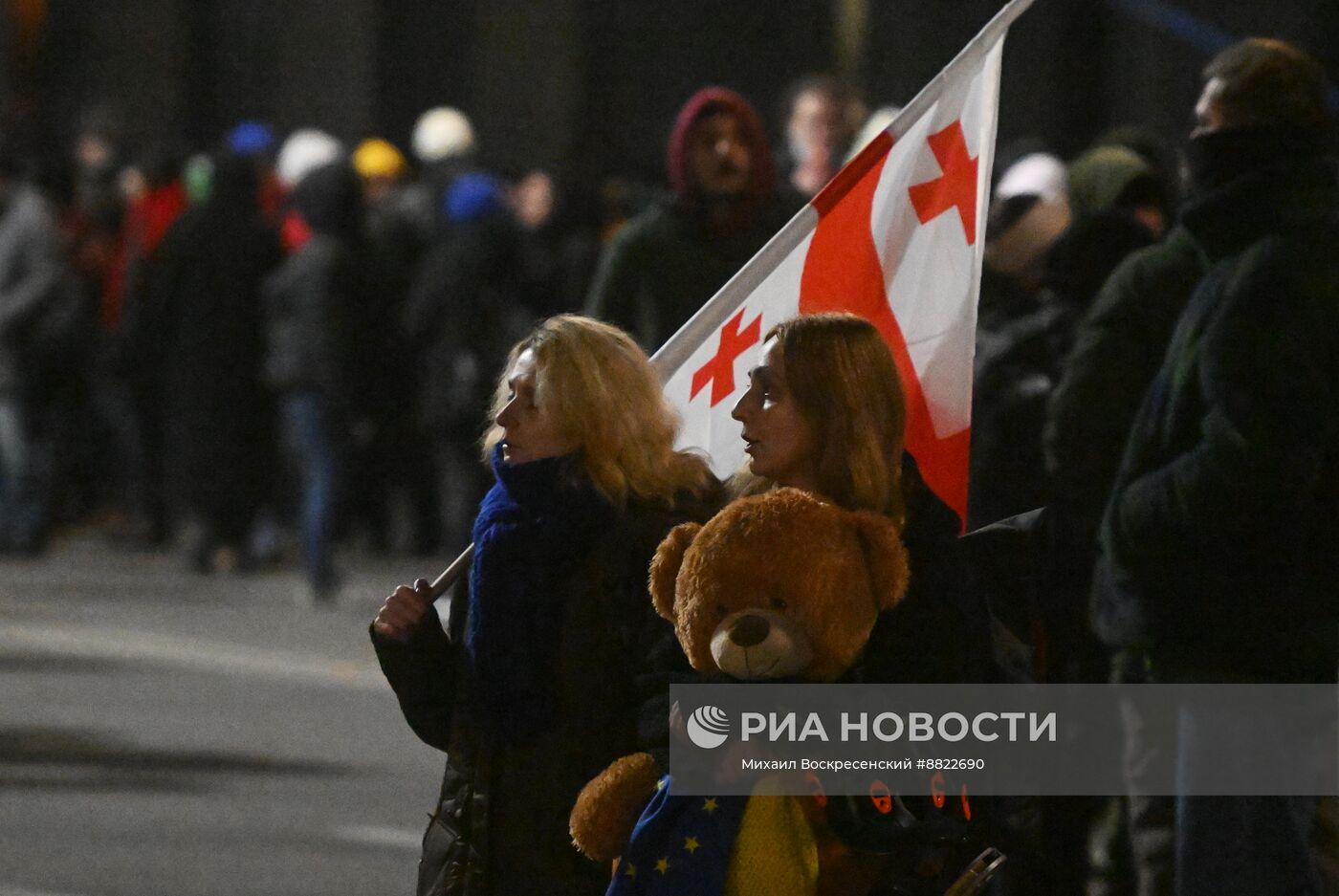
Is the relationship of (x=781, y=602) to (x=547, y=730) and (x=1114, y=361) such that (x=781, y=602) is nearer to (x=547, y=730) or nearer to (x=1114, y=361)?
(x=547, y=730)

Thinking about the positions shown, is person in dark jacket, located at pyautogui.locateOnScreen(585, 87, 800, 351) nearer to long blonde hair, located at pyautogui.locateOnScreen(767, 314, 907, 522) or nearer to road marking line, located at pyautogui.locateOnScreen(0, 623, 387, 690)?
road marking line, located at pyautogui.locateOnScreen(0, 623, 387, 690)

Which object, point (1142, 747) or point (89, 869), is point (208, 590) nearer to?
point (89, 869)

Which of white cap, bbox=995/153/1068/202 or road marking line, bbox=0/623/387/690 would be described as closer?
white cap, bbox=995/153/1068/202

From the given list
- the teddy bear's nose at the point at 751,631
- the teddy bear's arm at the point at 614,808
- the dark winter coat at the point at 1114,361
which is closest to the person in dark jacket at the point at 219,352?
the dark winter coat at the point at 1114,361

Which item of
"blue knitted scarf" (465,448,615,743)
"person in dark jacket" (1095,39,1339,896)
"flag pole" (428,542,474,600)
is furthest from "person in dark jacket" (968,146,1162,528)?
"blue knitted scarf" (465,448,615,743)

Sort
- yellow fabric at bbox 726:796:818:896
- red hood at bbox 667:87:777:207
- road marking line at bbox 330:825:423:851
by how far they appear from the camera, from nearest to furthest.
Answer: yellow fabric at bbox 726:796:818:896
road marking line at bbox 330:825:423:851
red hood at bbox 667:87:777:207

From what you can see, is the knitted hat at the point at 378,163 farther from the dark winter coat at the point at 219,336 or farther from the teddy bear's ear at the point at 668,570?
the teddy bear's ear at the point at 668,570

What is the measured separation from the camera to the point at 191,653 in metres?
12.4

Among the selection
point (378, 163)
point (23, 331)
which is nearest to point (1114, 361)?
point (23, 331)

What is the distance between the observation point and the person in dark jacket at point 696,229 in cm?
862

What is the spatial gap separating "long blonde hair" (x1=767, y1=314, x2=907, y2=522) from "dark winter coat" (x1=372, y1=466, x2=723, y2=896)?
0.65m

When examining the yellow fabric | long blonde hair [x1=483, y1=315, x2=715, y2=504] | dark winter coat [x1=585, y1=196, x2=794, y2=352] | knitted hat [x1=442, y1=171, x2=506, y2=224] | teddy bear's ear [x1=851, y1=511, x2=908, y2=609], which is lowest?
the yellow fabric

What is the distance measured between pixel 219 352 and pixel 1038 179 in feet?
22.8

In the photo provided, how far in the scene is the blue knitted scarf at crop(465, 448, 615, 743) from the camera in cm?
529
